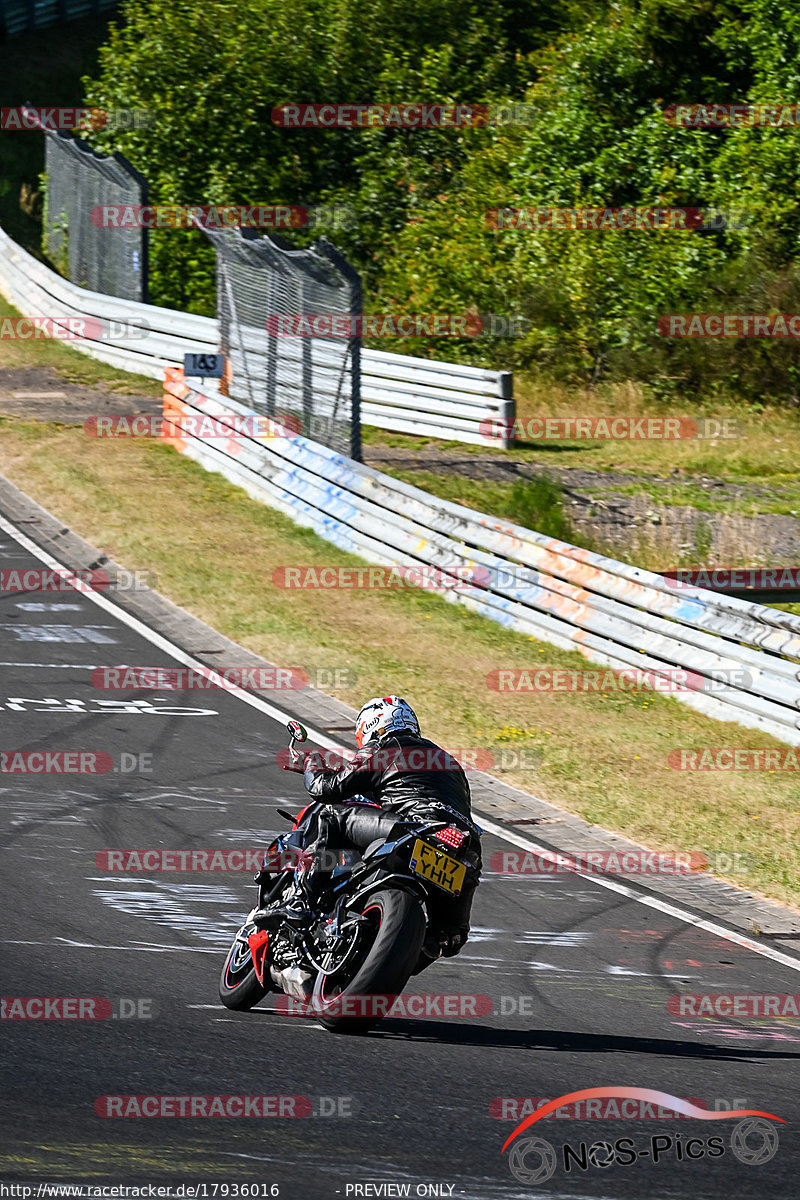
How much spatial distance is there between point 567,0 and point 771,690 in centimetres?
3142

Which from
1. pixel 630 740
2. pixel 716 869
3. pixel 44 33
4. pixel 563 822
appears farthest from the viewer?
pixel 44 33

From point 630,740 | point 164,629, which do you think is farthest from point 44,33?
point 630,740

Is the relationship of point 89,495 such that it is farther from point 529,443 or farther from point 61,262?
point 61,262

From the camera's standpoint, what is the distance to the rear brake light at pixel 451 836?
6.67 meters

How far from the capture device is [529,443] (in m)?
24.8
